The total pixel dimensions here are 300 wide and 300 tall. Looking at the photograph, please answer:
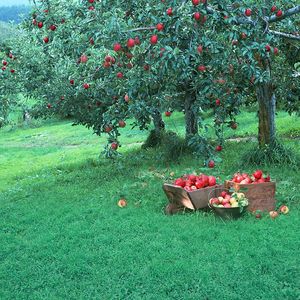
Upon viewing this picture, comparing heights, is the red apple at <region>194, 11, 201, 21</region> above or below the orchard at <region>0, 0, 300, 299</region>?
above

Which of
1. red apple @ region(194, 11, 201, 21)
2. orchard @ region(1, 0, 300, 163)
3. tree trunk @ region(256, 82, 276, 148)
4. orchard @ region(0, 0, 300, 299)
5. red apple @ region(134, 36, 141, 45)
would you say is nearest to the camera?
orchard @ region(0, 0, 300, 299)

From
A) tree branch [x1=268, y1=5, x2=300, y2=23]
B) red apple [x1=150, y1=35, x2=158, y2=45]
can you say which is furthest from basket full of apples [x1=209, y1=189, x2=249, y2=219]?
tree branch [x1=268, y1=5, x2=300, y2=23]

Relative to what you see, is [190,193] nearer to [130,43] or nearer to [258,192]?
[258,192]

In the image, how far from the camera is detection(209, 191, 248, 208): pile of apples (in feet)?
20.0

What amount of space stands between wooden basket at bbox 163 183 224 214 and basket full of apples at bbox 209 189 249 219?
0.24 metres

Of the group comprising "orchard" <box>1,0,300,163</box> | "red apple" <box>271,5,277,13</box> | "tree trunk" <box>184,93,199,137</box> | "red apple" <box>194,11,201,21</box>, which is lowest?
"tree trunk" <box>184,93,199,137</box>

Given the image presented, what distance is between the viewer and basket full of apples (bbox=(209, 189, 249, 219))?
6066 millimetres

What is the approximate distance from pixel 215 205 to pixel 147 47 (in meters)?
2.08

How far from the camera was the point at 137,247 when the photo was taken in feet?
18.4

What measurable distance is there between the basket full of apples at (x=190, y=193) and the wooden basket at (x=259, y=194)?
0.38 metres

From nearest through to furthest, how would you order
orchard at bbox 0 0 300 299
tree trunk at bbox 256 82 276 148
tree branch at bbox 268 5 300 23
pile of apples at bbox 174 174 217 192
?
orchard at bbox 0 0 300 299
tree branch at bbox 268 5 300 23
pile of apples at bbox 174 174 217 192
tree trunk at bbox 256 82 276 148

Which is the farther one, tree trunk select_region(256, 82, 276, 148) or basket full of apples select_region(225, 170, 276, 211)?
tree trunk select_region(256, 82, 276, 148)

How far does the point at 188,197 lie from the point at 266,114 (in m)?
3.87

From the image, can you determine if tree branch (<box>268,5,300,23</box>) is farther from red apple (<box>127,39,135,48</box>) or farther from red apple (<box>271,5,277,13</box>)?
red apple (<box>127,39,135,48</box>)
